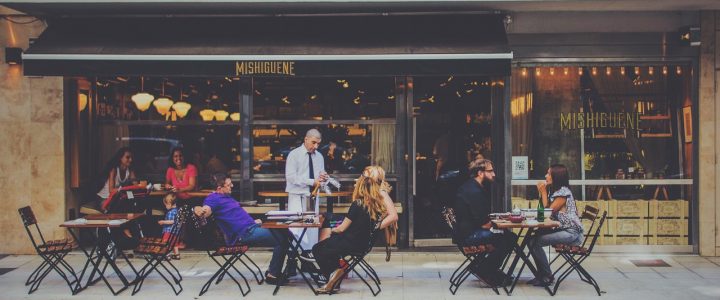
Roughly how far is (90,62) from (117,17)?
127cm

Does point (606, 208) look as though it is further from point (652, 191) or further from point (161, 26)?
point (161, 26)

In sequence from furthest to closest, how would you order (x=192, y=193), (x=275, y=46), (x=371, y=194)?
1. (x=192, y=193)
2. (x=275, y=46)
3. (x=371, y=194)

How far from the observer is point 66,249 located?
8.34m

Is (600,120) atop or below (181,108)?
below

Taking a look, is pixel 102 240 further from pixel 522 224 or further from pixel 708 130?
pixel 708 130

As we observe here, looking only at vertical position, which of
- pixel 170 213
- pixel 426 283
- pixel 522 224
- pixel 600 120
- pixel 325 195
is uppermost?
pixel 600 120

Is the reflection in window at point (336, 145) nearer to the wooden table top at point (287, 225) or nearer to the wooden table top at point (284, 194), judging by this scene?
the wooden table top at point (284, 194)

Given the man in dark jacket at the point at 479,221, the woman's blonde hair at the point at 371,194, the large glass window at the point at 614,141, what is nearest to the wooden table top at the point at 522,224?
the man in dark jacket at the point at 479,221

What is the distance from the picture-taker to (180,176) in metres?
11.0

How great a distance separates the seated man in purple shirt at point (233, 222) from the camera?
8227mm

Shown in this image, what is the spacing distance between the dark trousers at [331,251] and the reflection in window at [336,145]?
10.1ft

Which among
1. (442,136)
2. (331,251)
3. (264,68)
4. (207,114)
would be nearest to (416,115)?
(442,136)

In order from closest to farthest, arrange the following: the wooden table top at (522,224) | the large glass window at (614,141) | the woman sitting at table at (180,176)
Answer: the wooden table top at (522,224)
the large glass window at (614,141)
the woman sitting at table at (180,176)

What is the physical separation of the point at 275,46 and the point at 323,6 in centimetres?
86
